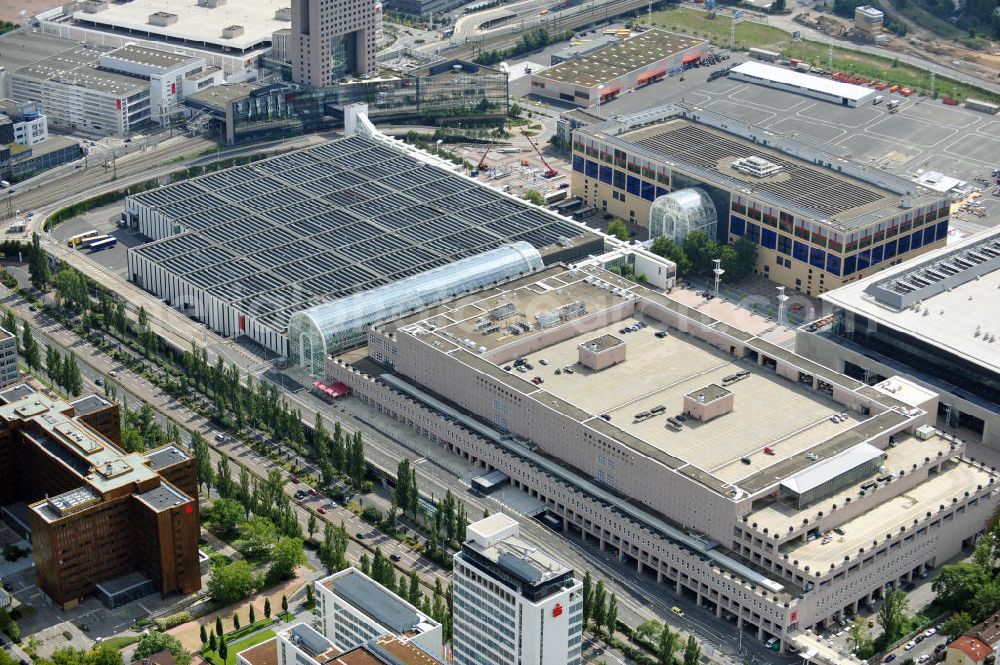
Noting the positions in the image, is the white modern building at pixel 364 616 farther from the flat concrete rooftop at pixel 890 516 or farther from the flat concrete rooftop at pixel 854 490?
the flat concrete rooftop at pixel 890 516

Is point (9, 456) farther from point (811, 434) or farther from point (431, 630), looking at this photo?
point (811, 434)

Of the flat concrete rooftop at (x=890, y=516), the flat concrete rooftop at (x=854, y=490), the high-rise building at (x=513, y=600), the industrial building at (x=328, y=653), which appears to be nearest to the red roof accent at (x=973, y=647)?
the flat concrete rooftop at (x=890, y=516)

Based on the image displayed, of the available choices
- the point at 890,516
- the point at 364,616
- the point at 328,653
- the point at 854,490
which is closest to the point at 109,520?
the point at 364,616

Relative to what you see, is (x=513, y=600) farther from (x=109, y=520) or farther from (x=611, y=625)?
(x=109, y=520)

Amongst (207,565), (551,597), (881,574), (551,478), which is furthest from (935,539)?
(207,565)

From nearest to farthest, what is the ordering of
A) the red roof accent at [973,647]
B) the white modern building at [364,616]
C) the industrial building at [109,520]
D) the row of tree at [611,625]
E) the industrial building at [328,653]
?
the industrial building at [328,653] → the white modern building at [364,616] → the red roof accent at [973,647] → the row of tree at [611,625] → the industrial building at [109,520]

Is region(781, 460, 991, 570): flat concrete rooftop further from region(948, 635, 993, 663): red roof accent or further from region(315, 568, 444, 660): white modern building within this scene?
region(315, 568, 444, 660): white modern building
